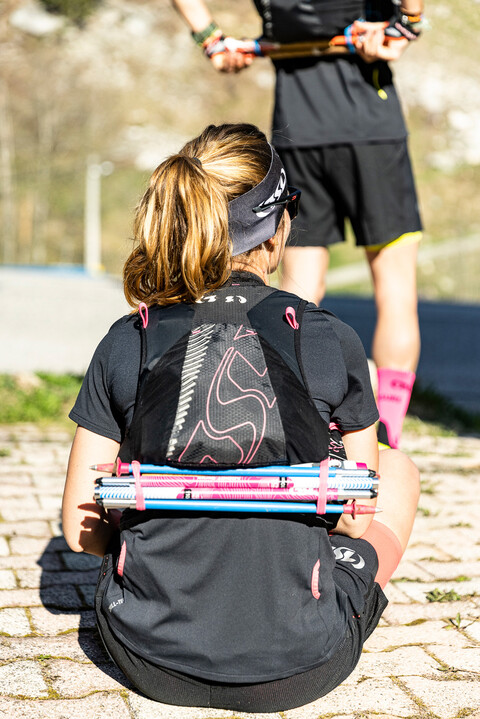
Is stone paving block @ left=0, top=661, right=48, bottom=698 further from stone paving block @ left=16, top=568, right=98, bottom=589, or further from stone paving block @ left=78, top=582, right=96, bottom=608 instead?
stone paving block @ left=16, top=568, right=98, bottom=589

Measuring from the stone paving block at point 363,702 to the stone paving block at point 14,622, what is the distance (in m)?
0.89

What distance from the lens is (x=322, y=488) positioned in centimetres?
194

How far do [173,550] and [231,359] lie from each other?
1.47 feet

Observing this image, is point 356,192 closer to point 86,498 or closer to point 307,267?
point 307,267

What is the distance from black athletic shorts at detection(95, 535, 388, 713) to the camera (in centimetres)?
205

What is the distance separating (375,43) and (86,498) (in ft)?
8.24

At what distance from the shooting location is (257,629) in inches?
78.1

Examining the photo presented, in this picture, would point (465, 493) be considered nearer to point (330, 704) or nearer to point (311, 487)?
point (330, 704)

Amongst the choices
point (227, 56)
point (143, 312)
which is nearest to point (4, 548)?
point (143, 312)

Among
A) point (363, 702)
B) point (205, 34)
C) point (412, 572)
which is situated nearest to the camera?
point (363, 702)

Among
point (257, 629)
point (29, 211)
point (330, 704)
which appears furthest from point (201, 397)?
point (29, 211)

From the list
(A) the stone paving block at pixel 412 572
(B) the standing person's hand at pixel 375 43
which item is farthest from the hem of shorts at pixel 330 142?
(A) the stone paving block at pixel 412 572

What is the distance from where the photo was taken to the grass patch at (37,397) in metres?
5.45

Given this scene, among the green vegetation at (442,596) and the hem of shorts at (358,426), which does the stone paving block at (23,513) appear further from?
the hem of shorts at (358,426)
